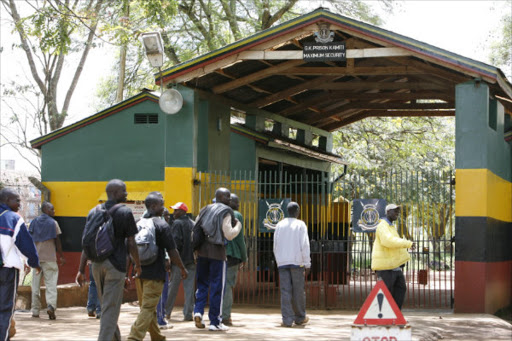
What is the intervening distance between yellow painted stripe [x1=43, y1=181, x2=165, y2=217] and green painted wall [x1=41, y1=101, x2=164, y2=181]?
0.15 meters

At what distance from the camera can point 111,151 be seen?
1906cm

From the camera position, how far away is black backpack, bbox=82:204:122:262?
8352mm

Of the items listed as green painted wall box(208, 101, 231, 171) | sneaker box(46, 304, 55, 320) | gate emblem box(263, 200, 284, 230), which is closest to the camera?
sneaker box(46, 304, 55, 320)

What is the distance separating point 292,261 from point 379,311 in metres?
4.18

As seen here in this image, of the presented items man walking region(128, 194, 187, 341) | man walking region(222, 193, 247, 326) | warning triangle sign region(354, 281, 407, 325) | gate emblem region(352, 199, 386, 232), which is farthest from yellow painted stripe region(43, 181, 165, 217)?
warning triangle sign region(354, 281, 407, 325)

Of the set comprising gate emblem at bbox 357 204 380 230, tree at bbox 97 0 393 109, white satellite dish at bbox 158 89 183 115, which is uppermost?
tree at bbox 97 0 393 109

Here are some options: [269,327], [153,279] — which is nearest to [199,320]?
[269,327]

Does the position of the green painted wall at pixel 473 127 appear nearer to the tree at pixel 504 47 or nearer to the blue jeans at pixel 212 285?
the blue jeans at pixel 212 285

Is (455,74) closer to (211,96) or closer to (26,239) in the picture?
(211,96)

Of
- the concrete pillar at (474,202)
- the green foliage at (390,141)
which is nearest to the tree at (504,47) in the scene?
the green foliage at (390,141)

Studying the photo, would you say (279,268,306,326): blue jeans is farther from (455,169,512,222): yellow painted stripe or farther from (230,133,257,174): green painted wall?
(230,133,257,174): green painted wall

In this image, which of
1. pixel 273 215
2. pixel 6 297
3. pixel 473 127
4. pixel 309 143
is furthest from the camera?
pixel 309 143

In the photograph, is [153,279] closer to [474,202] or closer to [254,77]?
[474,202]

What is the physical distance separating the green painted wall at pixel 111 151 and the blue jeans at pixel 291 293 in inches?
296
